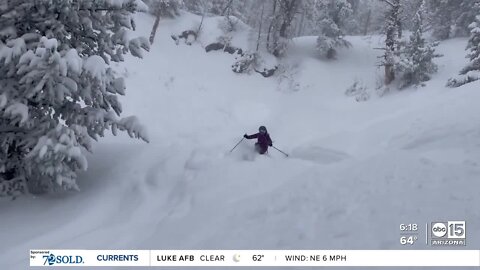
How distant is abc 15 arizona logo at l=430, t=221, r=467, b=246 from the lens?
5.38 meters

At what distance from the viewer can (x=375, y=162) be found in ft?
29.8

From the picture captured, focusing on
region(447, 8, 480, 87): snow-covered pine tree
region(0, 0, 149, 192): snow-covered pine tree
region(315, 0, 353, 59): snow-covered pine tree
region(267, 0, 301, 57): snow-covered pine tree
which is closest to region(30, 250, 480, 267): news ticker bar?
region(0, 0, 149, 192): snow-covered pine tree

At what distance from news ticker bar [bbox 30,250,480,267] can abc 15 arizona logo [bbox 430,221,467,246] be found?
0.27 metres

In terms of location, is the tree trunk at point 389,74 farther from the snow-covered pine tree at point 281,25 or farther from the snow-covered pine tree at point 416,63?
the snow-covered pine tree at point 281,25

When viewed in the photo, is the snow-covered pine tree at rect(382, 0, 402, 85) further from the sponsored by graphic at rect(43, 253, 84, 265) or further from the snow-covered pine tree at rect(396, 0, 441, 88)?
the sponsored by graphic at rect(43, 253, 84, 265)

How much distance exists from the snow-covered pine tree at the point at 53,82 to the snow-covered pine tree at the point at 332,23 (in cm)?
2048

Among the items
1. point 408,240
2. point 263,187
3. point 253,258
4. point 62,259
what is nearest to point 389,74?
point 263,187

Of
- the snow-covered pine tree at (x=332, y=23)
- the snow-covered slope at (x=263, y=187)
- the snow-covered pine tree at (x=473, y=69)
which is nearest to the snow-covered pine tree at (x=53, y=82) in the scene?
the snow-covered slope at (x=263, y=187)

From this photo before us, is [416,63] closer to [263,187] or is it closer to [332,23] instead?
[332,23]

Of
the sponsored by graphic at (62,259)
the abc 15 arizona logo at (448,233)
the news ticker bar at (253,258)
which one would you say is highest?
the abc 15 arizona logo at (448,233)

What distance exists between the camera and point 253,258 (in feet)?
19.4

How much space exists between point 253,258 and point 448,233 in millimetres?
2721

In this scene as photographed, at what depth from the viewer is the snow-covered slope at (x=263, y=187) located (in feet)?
21.6

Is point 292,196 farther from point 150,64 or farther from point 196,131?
point 150,64
